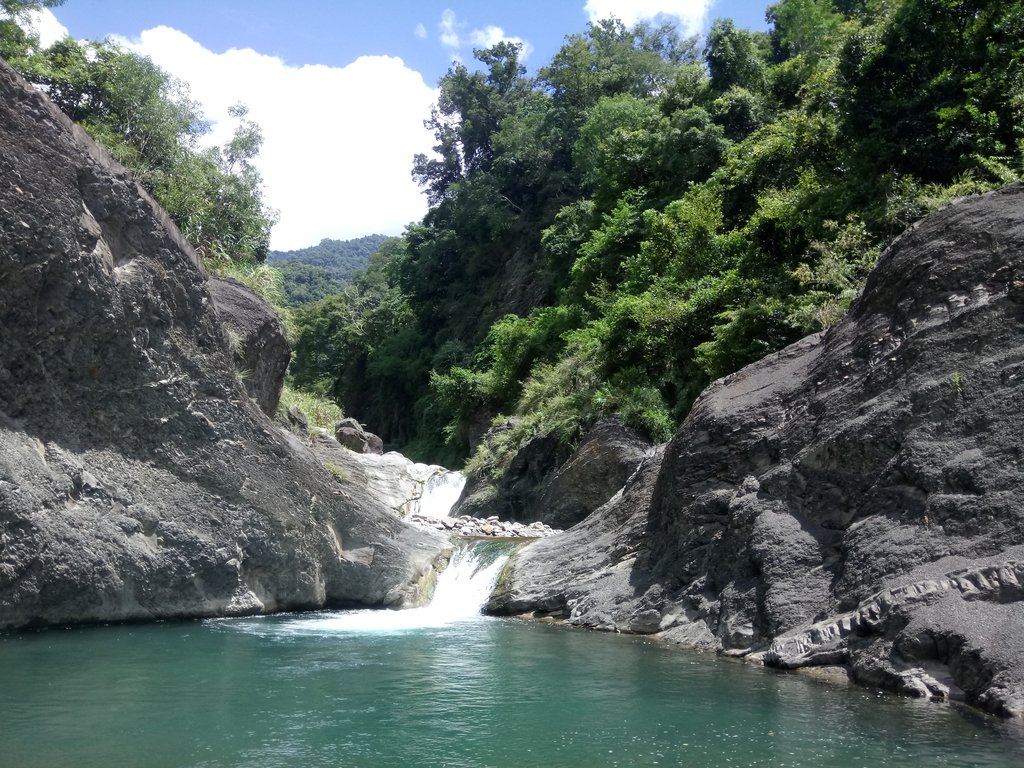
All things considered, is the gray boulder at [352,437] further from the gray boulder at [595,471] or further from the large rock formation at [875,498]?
the large rock formation at [875,498]

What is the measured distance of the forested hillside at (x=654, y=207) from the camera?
805 inches

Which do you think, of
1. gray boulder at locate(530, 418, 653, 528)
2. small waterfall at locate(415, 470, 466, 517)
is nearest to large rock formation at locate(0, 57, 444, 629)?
gray boulder at locate(530, 418, 653, 528)

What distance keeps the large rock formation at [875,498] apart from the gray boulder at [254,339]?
24.6 ft

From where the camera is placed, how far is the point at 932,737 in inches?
329

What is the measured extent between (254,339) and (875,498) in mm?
11863

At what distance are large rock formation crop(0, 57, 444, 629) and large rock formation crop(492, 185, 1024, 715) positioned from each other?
563 centimetres

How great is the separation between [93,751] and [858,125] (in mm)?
20461

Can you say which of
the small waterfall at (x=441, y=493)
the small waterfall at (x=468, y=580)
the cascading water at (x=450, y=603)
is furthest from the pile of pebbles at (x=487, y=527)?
the small waterfall at (x=441, y=493)

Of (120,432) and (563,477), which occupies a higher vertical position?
(563,477)

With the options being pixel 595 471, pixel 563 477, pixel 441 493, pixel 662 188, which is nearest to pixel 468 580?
pixel 595 471

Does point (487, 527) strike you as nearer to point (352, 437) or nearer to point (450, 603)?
point (450, 603)

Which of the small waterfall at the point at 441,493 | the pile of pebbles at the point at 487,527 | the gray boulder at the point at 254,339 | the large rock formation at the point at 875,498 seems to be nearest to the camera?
the large rock formation at the point at 875,498

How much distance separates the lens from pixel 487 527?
24.4 meters

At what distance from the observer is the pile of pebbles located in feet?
77.5
